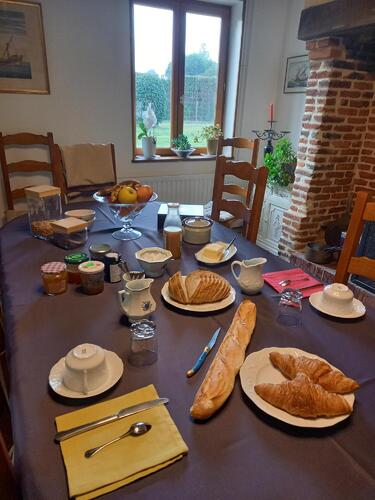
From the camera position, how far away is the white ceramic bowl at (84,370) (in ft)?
2.32

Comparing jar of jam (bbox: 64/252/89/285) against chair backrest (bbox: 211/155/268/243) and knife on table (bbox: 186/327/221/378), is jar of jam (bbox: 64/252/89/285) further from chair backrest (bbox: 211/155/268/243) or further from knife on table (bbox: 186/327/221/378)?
chair backrest (bbox: 211/155/268/243)

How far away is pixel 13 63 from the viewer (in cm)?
254

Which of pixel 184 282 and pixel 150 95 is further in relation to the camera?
pixel 150 95

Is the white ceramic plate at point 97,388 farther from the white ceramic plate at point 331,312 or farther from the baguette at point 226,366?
the white ceramic plate at point 331,312

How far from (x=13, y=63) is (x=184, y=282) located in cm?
241

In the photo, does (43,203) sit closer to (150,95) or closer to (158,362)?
(158,362)

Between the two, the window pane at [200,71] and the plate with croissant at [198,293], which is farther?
the window pane at [200,71]

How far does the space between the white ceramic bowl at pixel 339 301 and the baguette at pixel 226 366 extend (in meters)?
0.23

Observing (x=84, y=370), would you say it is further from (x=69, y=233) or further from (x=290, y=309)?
(x=69, y=233)

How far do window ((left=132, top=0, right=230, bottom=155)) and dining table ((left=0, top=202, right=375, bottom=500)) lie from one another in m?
2.51

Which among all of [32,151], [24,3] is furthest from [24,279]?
[24,3]

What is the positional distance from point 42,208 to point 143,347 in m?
1.04

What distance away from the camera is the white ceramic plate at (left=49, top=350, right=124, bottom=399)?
71 centimetres

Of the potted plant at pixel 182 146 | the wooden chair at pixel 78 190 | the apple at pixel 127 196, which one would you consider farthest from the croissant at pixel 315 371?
the potted plant at pixel 182 146
